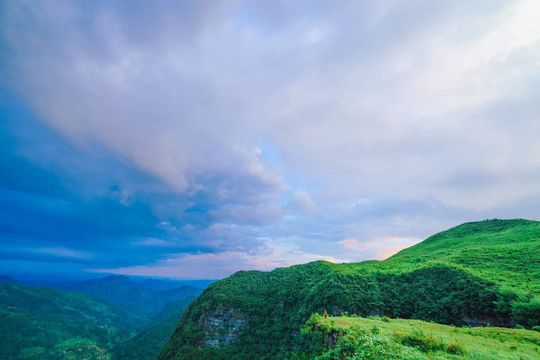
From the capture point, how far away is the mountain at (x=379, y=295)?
3881cm

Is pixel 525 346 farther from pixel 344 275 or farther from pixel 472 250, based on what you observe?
pixel 472 250

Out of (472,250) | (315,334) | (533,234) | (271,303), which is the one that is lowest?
(271,303)

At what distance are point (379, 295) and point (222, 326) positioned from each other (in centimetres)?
5706

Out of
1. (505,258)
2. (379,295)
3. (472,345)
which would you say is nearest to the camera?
(472,345)

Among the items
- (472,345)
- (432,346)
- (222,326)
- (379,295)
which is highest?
(432,346)

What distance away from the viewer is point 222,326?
78.8 metres

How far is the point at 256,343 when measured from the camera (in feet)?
233

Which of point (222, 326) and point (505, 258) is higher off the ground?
point (505, 258)

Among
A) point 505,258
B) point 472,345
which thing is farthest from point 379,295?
point 472,345

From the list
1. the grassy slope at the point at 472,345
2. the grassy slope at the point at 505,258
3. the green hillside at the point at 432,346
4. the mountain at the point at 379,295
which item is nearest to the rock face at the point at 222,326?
the mountain at the point at 379,295

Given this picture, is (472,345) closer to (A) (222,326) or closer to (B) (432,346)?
(B) (432,346)

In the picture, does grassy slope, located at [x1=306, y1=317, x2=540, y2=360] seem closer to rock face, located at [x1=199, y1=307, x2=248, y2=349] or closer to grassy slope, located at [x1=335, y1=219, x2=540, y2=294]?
grassy slope, located at [x1=335, y1=219, x2=540, y2=294]

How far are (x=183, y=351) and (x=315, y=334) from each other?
71825mm

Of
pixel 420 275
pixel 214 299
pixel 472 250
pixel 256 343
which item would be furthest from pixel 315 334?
pixel 214 299
